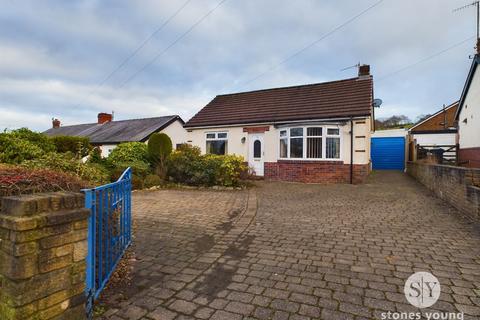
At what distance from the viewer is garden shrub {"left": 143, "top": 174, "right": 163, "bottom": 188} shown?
11.7 metres

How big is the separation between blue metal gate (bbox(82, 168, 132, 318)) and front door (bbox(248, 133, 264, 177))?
1073 centimetres

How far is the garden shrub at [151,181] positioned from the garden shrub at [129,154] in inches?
71.1

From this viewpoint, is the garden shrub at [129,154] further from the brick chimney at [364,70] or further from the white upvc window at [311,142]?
the brick chimney at [364,70]

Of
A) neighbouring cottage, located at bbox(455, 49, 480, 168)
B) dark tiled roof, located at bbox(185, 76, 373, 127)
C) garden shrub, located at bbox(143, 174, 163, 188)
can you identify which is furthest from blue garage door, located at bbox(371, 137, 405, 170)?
garden shrub, located at bbox(143, 174, 163, 188)

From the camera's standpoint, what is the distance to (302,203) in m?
8.28

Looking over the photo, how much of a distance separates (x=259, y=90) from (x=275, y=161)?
19.5 ft

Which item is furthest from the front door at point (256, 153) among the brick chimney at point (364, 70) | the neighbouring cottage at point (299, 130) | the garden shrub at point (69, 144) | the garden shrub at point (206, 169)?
the garden shrub at point (69, 144)

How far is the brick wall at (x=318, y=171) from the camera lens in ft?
41.0

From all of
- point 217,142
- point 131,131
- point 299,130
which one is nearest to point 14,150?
point 217,142

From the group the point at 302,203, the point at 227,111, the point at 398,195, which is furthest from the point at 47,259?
the point at 227,111

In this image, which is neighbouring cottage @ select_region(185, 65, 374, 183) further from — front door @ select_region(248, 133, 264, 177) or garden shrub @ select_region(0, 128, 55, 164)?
garden shrub @ select_region(0, 128, 55, 164)

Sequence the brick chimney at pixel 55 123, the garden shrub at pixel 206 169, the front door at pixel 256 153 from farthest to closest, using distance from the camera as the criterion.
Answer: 1. the brick chimney at pixel 55 123
2. the front door at pixel 256 153
3. the garden shrub at pixel 206 169

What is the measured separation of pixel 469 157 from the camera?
1441 cm

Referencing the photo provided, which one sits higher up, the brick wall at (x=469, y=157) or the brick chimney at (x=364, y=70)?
the brick chimney at (x=364, y=70)
